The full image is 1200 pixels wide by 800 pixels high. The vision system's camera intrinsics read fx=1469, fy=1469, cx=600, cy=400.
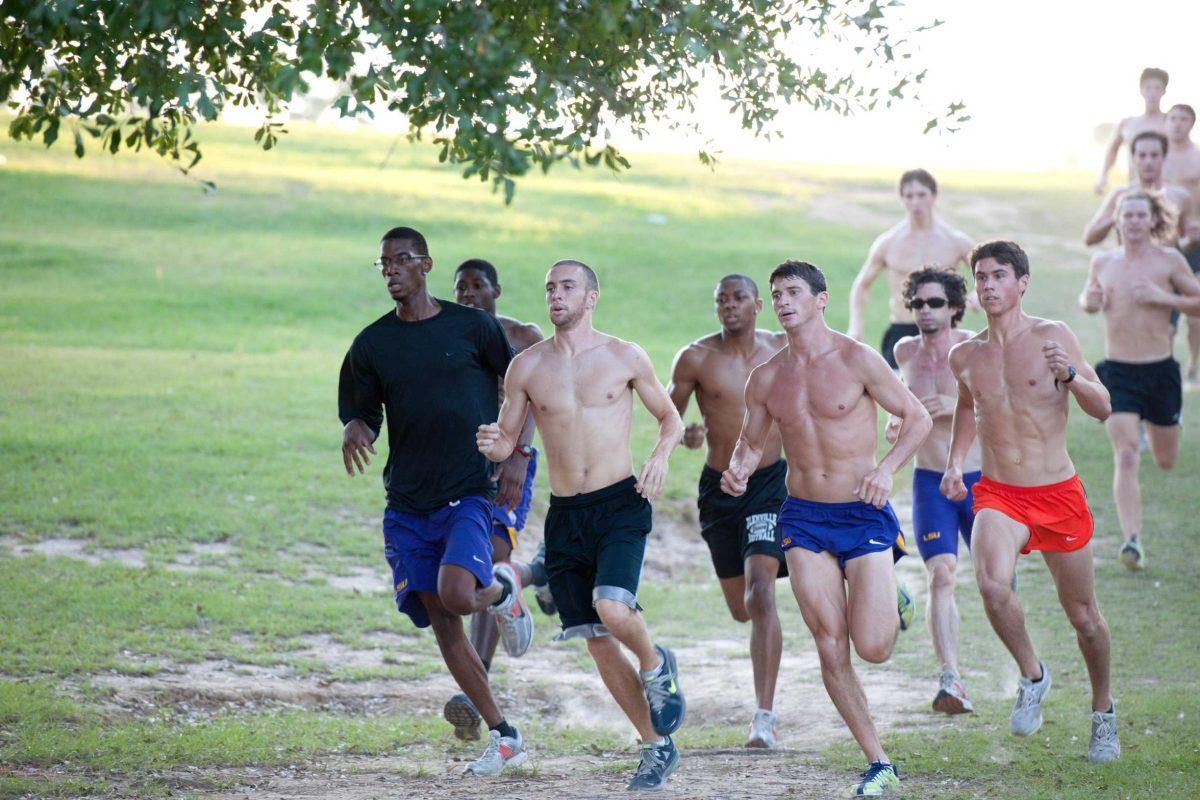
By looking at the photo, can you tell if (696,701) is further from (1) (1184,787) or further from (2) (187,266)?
(2) (187,266)

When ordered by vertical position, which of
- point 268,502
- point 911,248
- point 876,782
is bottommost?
point 268,502

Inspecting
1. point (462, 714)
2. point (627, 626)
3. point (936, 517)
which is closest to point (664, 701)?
point (627, 626)

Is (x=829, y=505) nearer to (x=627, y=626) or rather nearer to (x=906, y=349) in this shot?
(x=627, y=626)

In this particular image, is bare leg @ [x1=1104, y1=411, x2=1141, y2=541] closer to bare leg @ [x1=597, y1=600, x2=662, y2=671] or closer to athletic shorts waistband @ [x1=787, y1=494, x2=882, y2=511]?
athletic shorts waistband @ [x1=787, y1=494, x2=882, y2=511]

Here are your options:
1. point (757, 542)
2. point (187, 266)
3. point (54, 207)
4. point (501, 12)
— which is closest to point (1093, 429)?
point (757, 542)

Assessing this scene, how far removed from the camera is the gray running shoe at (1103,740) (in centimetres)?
756

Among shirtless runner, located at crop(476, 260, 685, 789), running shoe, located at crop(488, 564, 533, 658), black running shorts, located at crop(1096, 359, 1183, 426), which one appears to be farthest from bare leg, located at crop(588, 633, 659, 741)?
black running shorts, located at crop(1096, 359, 1183, 426)

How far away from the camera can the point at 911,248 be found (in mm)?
12664

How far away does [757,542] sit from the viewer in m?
8.80

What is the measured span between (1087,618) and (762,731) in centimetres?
194

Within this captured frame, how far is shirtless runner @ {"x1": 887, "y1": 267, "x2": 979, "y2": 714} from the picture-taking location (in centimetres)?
912

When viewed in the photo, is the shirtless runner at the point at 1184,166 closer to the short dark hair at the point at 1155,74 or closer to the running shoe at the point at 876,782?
the short dark hair at the point at 1155,74

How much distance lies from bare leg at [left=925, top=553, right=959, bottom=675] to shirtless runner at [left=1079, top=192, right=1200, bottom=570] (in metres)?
3.74

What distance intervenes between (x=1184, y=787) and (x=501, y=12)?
4.84 m
